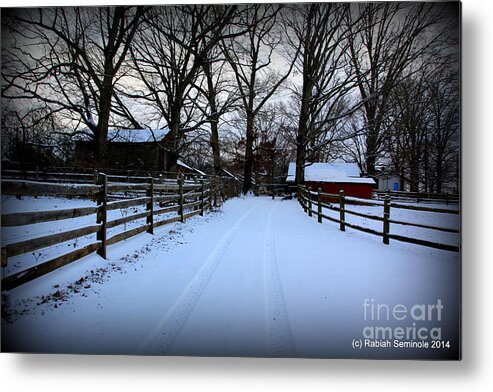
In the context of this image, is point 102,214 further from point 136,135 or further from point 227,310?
point 136,135

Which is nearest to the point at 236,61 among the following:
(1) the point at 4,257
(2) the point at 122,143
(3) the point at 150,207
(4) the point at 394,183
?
(3) the point at 150,207

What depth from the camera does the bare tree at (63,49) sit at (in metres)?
2.96

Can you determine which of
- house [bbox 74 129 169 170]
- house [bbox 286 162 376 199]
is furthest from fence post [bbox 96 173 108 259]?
house [bbox 286 162 376 199]

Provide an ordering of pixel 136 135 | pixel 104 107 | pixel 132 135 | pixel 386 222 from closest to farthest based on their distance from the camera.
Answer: pixel 104 107 < pixel 386 222 < pixel 132 135 < pixel 136 135

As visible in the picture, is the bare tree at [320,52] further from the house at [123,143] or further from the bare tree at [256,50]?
the house at [123,143]

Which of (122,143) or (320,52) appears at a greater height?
(320,52)

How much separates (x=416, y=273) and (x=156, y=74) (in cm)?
492

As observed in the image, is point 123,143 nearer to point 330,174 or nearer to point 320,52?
point 320,52

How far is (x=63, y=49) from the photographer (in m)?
3.32

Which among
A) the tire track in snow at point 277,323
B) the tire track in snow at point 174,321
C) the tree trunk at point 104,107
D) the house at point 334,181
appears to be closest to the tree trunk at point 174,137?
the tree trunk at point 104,107

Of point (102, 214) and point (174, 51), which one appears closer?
point (102, 214)

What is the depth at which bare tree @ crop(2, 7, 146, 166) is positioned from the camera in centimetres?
296

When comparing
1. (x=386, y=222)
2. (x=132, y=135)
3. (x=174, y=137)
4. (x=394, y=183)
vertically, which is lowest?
(x=386, y=222)

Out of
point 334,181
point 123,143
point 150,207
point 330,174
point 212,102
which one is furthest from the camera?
point 330,174
